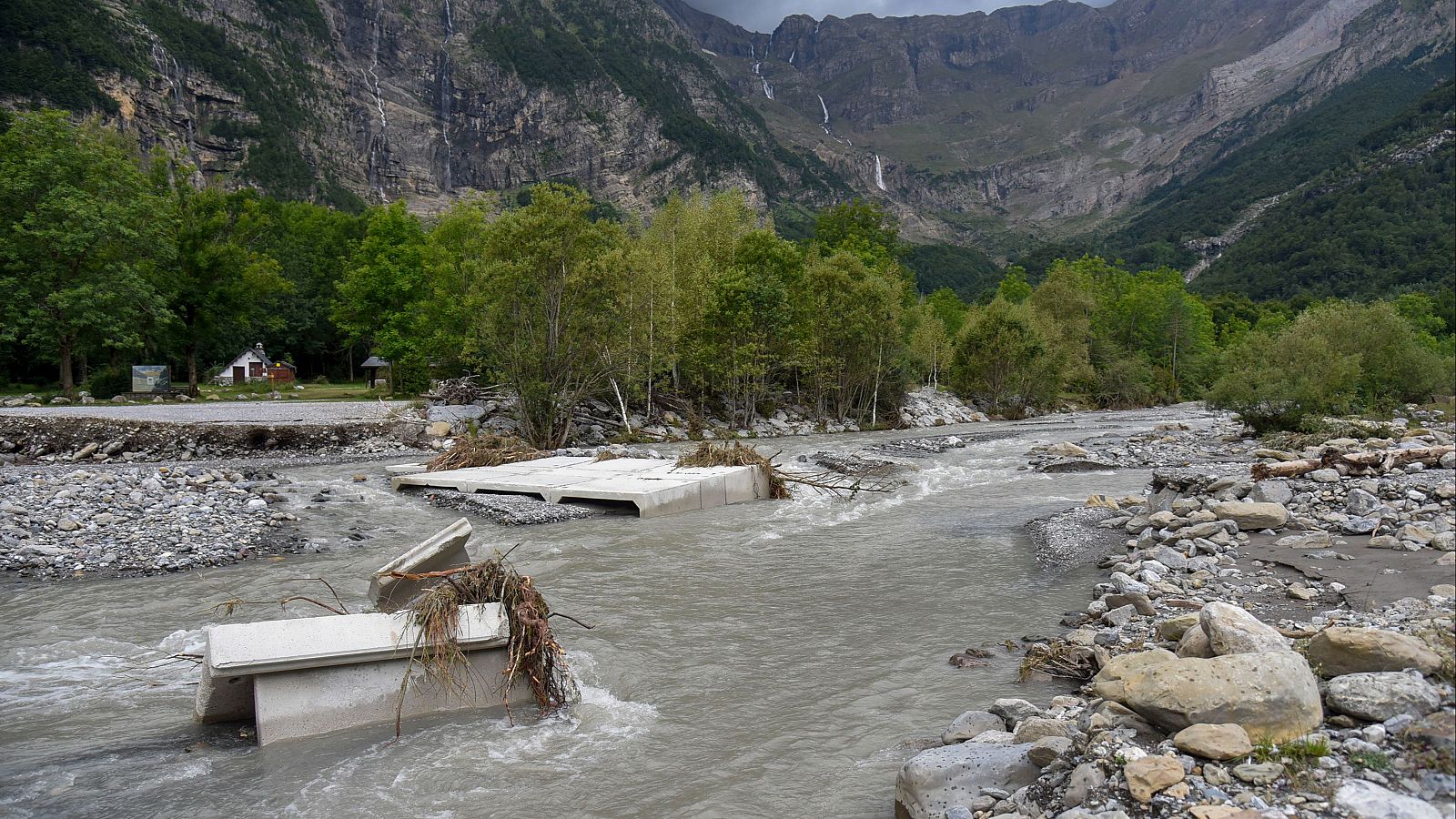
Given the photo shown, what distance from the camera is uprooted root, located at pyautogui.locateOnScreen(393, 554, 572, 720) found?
6.54 metres

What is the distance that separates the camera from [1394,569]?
8.61 meters

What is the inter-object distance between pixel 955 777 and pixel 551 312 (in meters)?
28.0

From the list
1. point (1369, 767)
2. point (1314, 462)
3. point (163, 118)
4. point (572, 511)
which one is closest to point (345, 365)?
point (572, 511)

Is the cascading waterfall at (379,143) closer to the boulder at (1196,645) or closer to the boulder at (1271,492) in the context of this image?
the boulder at (1271,492)

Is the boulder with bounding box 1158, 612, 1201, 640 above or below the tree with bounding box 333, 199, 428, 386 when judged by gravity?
below

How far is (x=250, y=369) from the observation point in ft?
188

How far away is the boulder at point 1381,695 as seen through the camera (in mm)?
3871

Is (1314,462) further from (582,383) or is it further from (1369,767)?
(582,383)

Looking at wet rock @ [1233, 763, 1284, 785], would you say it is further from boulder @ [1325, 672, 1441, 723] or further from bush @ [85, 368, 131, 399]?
bush @ [85, 368, 131, 399]

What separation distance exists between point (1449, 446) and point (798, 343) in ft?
101

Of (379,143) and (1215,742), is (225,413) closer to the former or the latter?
(1215,742)

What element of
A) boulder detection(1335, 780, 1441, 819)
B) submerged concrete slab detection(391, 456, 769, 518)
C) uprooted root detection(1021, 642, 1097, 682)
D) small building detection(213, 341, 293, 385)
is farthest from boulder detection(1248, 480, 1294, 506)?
small building detection(213, 341, 293, 385)

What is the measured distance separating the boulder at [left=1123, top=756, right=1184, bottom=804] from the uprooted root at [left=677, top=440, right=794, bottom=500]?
1591 centimetres

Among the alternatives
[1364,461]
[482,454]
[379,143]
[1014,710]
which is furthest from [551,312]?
[379,143]
